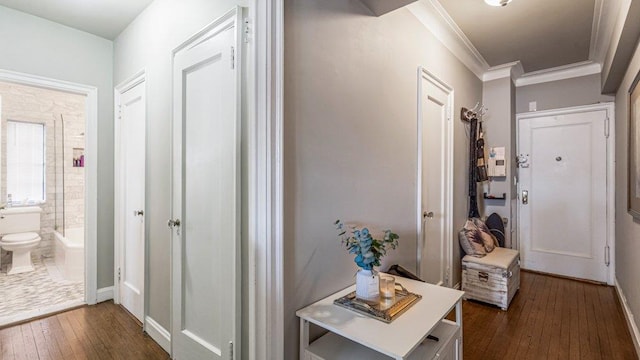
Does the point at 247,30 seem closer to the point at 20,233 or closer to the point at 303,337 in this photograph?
the point at 303,337

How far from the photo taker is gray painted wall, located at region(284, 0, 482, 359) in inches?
55.5

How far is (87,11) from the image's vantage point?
242 cm

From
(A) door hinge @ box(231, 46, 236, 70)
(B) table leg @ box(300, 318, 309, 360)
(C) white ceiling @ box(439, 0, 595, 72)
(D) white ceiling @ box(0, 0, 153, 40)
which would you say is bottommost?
(B) table leg @ box(300, 318, 309, 360)

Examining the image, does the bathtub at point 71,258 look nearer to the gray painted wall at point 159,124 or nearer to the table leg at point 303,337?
the gray painted wall at point 159,124

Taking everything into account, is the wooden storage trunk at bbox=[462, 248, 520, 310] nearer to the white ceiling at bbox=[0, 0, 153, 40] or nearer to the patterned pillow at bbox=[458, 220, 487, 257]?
the patterned pillow at bbox=[458, 220, 487, 257]

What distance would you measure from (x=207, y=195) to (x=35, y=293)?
9.14ft

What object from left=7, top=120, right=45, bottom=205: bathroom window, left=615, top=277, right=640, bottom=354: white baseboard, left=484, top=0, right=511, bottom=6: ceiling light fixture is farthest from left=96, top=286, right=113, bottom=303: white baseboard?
left=615, top=277, right=640, bottom=354: white baseboard

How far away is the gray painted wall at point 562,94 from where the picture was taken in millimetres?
3568

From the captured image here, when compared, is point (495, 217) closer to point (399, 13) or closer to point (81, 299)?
point (399, 13)

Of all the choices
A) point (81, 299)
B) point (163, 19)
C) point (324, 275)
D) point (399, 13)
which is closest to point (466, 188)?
point (399, 13)

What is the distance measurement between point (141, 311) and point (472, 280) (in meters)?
3.02

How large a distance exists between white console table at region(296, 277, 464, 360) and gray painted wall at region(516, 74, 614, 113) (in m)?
3.58

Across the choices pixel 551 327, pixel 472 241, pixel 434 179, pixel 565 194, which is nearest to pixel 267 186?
pixel 434 179

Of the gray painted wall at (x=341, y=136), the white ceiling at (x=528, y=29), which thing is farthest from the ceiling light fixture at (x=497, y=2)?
the gray painted wall at (x=341, y=136)
